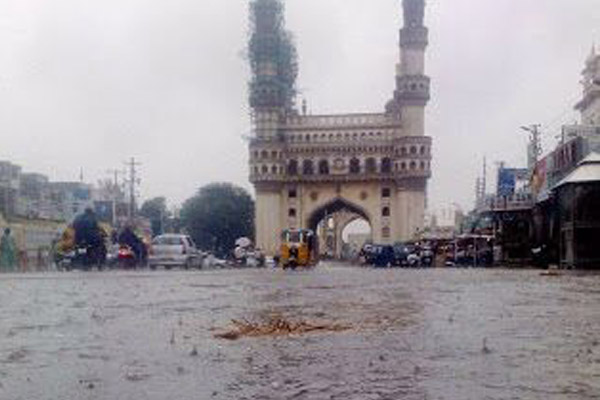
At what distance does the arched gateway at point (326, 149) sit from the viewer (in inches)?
3638

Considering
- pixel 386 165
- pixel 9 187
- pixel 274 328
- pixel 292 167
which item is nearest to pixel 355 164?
pixel 386 165

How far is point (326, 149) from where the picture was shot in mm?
93375

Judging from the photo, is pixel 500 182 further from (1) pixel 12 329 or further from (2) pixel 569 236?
(1) pixel 12 329

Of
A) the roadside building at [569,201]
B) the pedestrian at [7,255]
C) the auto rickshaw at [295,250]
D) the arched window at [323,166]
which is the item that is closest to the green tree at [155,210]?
the arched window at [323,166]

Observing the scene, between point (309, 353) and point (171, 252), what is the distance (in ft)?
94.8

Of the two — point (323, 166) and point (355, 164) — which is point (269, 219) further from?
point (355, 164)

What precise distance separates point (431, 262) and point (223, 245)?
47070 millimetres

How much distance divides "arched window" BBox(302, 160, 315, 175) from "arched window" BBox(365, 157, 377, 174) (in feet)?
17.2

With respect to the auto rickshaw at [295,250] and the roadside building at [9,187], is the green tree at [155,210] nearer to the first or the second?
the roadside building at [9,187]

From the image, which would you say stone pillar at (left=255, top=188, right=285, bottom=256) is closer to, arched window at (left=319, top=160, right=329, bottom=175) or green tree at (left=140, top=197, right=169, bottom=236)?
arched window at (left=319, top=160, right=329, bottom=175)

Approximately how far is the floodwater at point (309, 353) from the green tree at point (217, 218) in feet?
286

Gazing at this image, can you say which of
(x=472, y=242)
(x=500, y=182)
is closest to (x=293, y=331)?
(x=472, y=242)

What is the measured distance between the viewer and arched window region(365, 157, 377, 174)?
92562mm

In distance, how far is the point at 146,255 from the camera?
128 ft
